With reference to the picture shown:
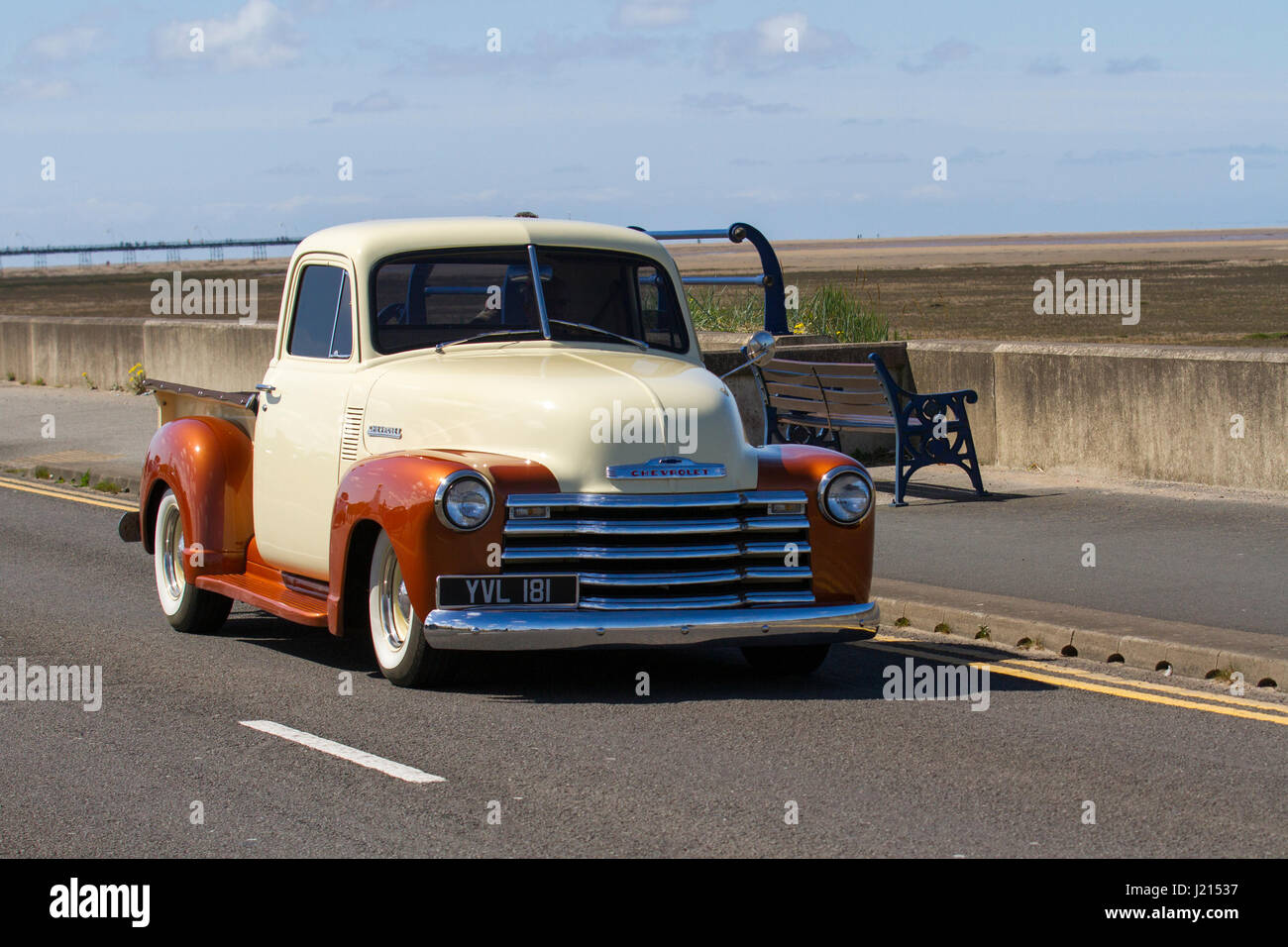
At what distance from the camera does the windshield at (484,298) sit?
350 inches

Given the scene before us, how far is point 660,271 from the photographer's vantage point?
378 inches

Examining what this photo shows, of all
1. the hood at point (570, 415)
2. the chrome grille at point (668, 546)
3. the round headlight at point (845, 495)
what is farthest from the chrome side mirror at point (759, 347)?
the chrome grille at point (668, 546)

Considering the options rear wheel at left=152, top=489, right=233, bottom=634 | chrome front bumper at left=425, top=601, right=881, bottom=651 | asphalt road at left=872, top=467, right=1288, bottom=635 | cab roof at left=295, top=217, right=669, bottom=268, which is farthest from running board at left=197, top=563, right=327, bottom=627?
asphalt road at left=872, top=467, right=1288, bottom=635

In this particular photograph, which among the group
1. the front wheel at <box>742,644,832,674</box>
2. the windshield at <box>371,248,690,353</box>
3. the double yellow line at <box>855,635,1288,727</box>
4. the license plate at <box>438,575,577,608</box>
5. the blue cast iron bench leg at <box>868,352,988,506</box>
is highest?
the windshield at <box>371,248,690,353</box>

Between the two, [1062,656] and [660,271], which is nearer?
[1062,656]

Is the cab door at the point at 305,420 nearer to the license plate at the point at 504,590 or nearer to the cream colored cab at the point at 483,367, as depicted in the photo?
the cream colored cab at the point at 483,367

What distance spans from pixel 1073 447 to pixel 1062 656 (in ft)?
19.6

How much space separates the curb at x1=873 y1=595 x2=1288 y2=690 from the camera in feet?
27.1

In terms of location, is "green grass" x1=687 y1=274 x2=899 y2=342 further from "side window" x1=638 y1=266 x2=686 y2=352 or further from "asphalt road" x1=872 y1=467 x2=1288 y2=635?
"side window" x1=638 y1=266 x2=686 y2=352

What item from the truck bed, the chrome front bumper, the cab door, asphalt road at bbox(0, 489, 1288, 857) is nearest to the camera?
asphalt road at bbox(0, 489, 1288, 857)

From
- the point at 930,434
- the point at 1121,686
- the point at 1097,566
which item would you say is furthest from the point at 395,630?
the point at 930,434
